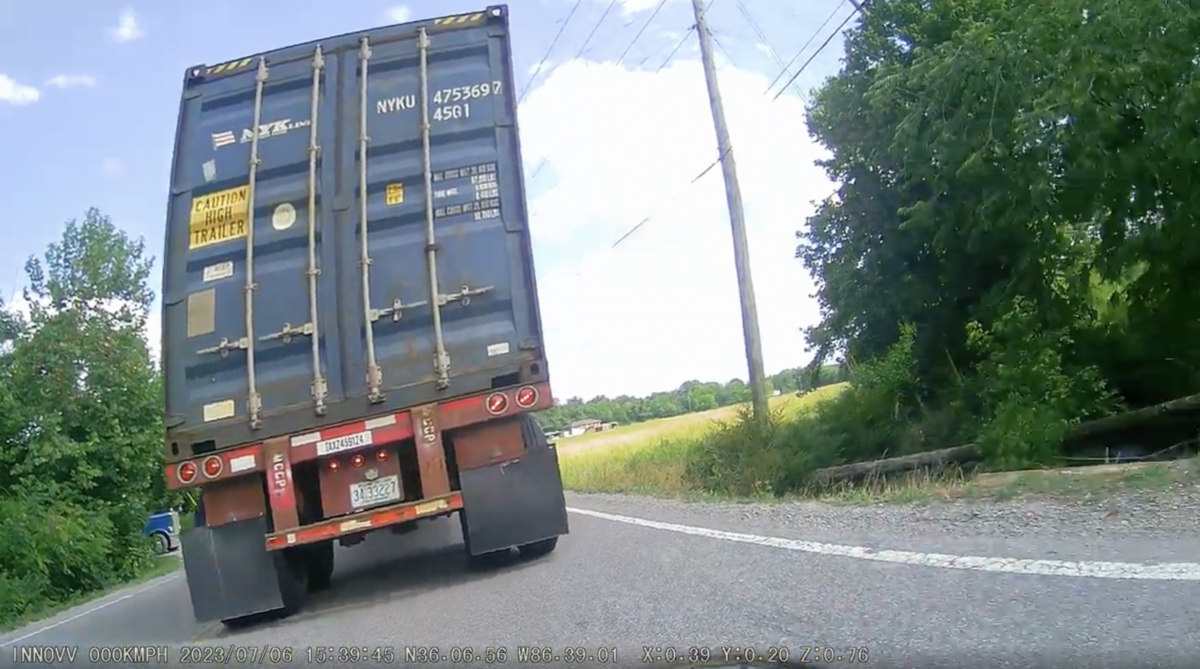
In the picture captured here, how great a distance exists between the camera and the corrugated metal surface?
26.1 ft

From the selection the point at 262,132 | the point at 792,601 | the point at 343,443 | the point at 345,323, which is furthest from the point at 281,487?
the point at 792,601

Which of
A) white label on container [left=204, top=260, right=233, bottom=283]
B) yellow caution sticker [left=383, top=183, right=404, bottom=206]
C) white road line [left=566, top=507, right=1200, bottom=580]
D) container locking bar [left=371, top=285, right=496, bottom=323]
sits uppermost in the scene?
yellow caution sticker [left=383, top=183, right=404, bottom=206]

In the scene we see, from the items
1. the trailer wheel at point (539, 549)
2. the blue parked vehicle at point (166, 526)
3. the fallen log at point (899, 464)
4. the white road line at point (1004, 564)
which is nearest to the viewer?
the white road line at point (1004, 564)

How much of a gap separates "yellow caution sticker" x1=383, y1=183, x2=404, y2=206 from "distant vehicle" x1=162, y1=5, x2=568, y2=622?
0.5 inches

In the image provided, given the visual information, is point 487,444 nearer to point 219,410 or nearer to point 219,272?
point 219,410

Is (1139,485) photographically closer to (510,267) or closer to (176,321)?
(510,267)

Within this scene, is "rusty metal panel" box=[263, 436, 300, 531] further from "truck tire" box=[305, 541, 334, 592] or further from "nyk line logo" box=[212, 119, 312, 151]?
"nyk line logo" box=[212, 119, 312, 151]

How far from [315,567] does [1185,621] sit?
7454mm

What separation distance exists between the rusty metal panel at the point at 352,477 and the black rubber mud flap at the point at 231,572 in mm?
512

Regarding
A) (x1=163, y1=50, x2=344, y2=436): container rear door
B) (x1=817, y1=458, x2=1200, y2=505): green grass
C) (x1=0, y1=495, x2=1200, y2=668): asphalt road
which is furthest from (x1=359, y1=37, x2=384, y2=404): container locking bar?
(x1=817, y1=458, x2=1200, y2=505): green grass

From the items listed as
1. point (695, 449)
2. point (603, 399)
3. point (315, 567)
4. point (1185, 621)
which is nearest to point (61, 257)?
point (695, 449)

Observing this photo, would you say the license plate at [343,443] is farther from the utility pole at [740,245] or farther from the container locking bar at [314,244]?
the utility pole at [740,245]

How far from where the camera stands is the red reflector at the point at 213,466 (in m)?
7.71

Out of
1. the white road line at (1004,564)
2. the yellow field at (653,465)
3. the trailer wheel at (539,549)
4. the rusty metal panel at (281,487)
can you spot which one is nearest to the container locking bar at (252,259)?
the rusty metal panel at (281,487)
